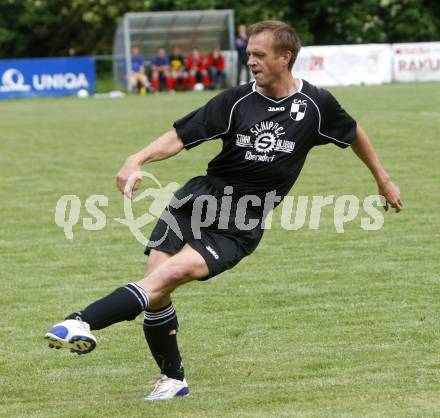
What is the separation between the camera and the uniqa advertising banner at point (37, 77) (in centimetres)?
3684

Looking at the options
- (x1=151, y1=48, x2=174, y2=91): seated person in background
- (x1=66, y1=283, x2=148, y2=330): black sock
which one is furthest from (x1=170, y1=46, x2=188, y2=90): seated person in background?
(x1=66, y1=283, x2=148, y2=330): black sock

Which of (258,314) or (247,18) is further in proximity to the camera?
(247,18)

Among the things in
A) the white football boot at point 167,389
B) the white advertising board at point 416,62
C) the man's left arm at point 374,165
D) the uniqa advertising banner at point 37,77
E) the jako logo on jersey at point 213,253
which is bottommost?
the uniqa advertising banner at point 37,77

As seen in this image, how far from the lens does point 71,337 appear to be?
4.91 metres

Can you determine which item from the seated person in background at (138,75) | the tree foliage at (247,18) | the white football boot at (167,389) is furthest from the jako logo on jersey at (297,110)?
A: the tree foliage at (247,18)

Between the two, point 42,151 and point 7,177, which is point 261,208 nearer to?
point 7,177

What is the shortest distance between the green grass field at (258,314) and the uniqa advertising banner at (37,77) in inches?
866

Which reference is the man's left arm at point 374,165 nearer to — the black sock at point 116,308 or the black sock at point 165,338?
the black sock at point 165,338

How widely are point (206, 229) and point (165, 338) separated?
620 millimetres

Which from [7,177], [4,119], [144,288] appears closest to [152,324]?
[144,288]

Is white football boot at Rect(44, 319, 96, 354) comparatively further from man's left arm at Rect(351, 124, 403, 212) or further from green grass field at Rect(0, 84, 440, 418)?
man's left arm at Rect(351, 124, 403, 212)

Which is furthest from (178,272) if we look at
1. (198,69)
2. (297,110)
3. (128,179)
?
(198,69)

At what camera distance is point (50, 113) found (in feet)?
89.4

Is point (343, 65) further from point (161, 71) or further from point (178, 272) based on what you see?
point (178, 272)
